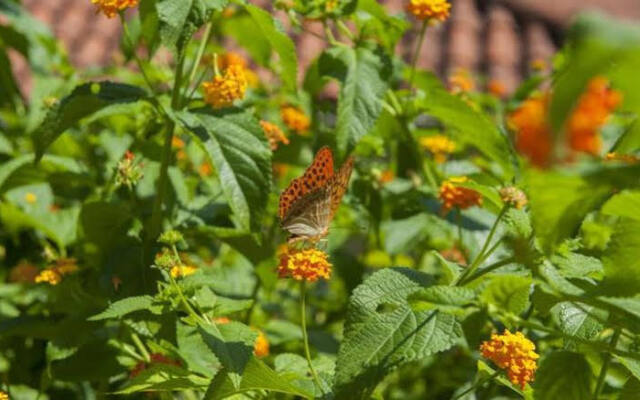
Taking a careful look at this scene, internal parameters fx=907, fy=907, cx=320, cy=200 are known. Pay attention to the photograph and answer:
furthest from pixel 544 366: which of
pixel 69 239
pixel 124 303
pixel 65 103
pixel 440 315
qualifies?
pixel 69 239

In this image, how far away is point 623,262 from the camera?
3.36ft

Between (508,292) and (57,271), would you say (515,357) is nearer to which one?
(508,292)

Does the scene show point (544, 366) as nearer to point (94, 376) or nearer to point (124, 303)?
point (124, 303)

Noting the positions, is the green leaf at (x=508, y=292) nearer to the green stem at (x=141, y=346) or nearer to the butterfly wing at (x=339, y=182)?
the butterfly wing at (x=339, y=182)

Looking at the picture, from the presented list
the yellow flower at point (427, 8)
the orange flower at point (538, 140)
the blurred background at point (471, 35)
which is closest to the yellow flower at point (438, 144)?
the yellow flower at point (427, 8)

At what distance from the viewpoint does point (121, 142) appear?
2.09 metres

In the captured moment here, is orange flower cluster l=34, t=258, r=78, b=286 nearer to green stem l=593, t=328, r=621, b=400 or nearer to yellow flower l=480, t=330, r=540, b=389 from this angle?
yellow flower l=480, t=330, r=540, b=389

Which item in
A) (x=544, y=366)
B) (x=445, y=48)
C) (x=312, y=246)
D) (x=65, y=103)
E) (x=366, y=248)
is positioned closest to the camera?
(x=544, y=366)

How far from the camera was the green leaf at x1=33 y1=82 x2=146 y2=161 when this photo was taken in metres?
1.54

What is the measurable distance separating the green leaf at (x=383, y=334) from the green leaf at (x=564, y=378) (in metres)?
0.12

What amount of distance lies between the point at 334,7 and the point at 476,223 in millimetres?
510

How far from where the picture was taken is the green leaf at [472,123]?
1.58 metres

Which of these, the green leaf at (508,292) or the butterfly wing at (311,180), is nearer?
the green leaf at (508,292)

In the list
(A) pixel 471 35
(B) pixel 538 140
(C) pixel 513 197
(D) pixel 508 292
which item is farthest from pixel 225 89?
(A) pixel 471 35
